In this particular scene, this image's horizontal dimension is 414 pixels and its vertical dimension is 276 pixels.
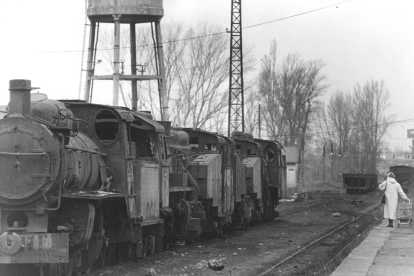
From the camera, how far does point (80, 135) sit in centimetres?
1322

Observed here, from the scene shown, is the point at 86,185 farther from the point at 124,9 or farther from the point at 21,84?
the point at 124,9

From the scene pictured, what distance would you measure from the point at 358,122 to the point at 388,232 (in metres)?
62.0

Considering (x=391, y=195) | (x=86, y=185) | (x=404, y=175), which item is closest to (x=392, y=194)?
(x=391, y=195)

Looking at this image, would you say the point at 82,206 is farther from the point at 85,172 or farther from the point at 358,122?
the point at 358,122

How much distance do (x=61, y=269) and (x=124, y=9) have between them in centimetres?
2105

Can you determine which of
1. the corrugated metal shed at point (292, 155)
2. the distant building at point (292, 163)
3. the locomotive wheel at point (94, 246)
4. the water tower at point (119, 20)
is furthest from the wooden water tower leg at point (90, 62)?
the corrugated metal shed at point (292, 155)

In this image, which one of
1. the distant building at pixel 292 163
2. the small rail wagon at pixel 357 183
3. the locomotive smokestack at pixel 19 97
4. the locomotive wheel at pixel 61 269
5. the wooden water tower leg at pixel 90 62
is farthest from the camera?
the distant building at pixel 292 163

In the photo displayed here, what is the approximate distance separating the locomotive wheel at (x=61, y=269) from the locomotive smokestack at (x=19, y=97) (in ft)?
7.87

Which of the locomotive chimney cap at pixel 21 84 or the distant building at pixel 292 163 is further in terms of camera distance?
the distant building at pixel 292 163

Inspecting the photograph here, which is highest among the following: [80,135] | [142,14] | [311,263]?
[142,14]

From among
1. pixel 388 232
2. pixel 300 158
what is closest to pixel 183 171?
pixel 388 232

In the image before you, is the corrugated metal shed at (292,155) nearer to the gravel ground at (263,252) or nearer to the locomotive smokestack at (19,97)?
the gravel ground at (263,252)

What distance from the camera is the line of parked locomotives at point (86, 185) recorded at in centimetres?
1132

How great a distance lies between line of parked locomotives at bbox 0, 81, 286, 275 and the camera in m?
11.3
